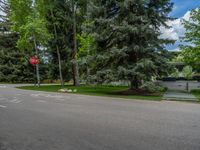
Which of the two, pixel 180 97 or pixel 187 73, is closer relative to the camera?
pixel 180 97

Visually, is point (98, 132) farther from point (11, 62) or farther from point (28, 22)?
point (11, 62)

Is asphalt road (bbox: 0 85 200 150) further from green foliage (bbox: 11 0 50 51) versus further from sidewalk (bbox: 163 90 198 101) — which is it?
green foliage (bbox: 11 0 50 51)

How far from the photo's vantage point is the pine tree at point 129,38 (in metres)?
17.8

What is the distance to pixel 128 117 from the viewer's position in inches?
335

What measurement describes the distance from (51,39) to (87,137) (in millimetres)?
25366

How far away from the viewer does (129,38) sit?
18625 millimetres

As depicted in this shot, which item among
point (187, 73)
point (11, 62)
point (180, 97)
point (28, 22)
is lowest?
point (180, 97)

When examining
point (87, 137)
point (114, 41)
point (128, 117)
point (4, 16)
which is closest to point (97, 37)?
point (114, 41)

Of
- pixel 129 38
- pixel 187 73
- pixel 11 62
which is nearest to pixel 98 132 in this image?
pixel 129 38

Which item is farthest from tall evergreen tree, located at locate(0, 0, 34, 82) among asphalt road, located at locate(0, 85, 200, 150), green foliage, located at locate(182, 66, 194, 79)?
asphalt road, located at locate(0, 85, 200, 150)

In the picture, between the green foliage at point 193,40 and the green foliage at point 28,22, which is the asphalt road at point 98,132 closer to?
the green foliage at point 193,40

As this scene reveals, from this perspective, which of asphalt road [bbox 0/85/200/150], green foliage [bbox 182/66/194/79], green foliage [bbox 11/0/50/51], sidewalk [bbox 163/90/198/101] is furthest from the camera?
green foliage [bbox 182/66/194/79]

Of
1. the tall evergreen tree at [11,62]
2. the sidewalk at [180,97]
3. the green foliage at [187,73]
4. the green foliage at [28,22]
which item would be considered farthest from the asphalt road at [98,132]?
the green foliage at [187,73]

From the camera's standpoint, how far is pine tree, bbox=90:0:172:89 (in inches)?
700
